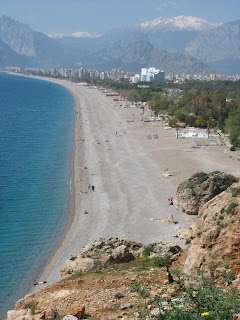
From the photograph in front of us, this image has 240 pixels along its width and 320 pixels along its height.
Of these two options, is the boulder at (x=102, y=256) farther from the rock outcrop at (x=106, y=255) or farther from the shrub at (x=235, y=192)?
the shrub at (x=235, y=192)

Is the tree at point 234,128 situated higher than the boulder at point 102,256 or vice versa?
the tree at point 234,128

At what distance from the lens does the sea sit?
2067 centimetres

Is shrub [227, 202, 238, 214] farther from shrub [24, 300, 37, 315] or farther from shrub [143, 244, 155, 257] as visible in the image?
shrub [24, 300, 37, 315]

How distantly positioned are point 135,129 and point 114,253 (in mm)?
49698

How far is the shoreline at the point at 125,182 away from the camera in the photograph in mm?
23627

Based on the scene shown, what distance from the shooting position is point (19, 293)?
1867cm

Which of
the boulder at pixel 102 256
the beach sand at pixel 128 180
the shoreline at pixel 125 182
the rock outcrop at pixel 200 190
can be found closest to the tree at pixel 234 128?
the beach sand at pixel 128 180

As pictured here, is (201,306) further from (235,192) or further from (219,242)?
(235,192)

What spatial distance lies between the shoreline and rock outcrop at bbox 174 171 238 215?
2.39 ft

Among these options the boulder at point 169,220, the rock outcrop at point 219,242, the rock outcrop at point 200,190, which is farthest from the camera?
the rock outcrop at point 200,190

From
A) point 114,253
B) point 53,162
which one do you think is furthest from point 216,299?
point 53,162

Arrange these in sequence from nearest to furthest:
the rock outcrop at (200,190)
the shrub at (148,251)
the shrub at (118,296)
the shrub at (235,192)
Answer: the shrub at (118,296), the shrub at (235,192), the shrub at (148,251), the rock outcrop at (200,190)

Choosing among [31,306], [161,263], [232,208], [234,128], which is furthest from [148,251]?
[234,128]

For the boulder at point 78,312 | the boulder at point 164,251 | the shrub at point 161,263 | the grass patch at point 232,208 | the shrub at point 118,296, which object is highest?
the grass patch at point 232,208
